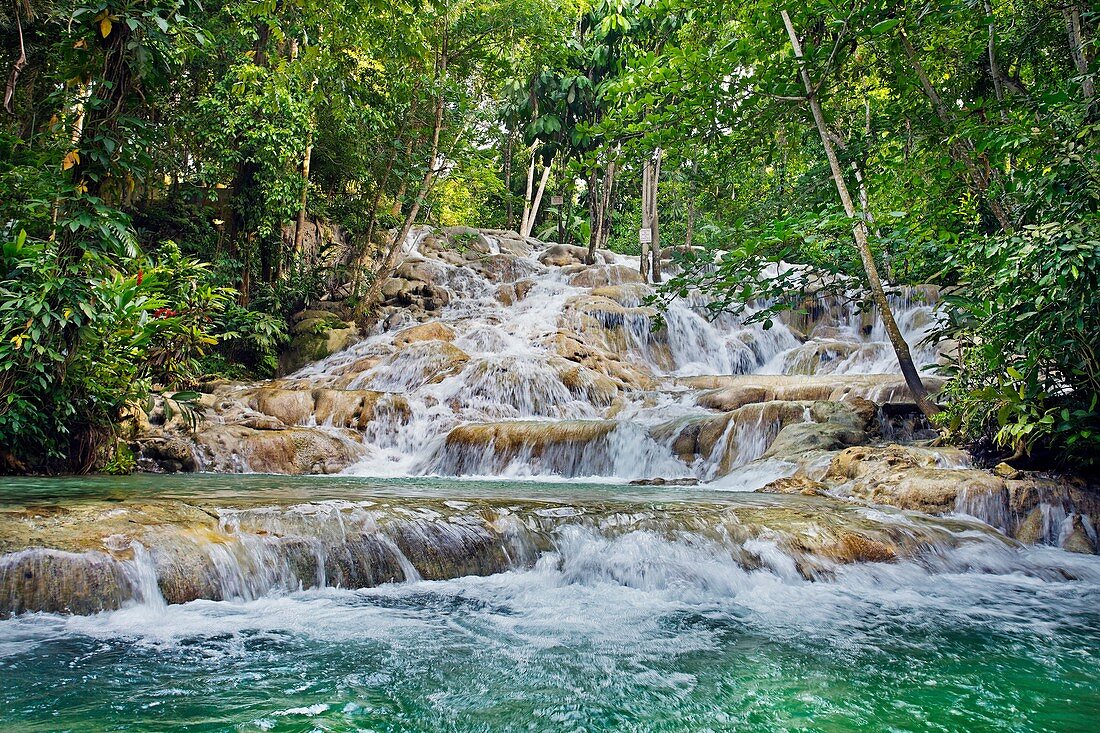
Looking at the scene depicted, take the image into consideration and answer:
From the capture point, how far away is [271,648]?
9.88ft

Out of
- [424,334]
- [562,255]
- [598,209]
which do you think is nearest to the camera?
[424,334]

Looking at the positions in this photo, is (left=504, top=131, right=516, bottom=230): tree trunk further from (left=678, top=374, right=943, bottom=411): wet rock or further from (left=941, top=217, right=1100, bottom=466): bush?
(left=941, top=217, right=1100, bottom=466): bush

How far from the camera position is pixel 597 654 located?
10.0 ft

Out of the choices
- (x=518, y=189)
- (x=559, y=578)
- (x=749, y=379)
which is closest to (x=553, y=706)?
(x=559, y=578)

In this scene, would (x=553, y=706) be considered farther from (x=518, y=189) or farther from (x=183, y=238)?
(x=518, y=189)

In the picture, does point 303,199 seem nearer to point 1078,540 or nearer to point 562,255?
point 562,255

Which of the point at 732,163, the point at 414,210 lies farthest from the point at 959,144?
the point at 414,210

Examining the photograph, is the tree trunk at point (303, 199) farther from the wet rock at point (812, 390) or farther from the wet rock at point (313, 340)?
the wet rock at point (812, 390)

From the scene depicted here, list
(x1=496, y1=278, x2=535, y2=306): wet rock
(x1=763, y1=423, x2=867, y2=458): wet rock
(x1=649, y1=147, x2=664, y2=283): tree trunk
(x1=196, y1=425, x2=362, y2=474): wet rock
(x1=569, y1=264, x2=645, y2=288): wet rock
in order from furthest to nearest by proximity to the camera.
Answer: (x1=569, y1=264, x2=645, y2=288): wet rock
(x1=496, y1=278, x2=535, y2=306): wet rock
(x1=649, y1=147, x2=664, y2=283): tree trunk
(x1=196, y1=425, x2=362, y2=474): wet rock
(x1=763, y1=423, x2=867, y2=458): wet rock

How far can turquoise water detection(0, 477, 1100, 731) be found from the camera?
2377mm

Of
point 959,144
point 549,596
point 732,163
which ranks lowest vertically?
point 549,596

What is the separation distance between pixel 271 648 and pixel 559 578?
1925 millimetres

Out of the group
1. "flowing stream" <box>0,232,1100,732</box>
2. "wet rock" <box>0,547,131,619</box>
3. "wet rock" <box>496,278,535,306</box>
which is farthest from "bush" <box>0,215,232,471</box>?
"wet rock" <box>496,278,535,306</box>

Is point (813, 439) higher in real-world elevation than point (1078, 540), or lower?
higher
